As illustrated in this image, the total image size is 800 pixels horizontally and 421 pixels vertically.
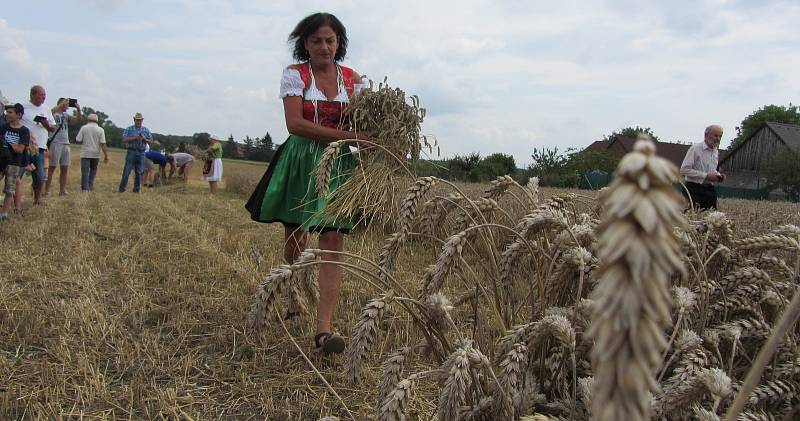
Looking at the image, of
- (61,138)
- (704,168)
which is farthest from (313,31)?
(61,138)

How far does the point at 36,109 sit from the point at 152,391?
8.10m

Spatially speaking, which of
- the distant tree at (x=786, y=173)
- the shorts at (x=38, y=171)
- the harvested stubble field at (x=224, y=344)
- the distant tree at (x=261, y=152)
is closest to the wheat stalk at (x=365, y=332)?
the harvested stubble field at (x=224, y=344)

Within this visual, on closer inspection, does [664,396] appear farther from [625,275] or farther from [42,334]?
[42,334]

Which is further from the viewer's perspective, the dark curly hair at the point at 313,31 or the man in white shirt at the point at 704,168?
the man in white shirt at the point at 704,168

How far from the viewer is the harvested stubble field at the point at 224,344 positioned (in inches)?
74.2

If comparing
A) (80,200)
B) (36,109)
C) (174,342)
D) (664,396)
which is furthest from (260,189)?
(80,200)

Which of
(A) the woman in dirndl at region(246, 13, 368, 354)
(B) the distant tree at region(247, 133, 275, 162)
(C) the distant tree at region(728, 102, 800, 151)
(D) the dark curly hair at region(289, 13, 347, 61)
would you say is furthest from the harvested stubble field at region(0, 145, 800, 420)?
(C) the distant tree at region(728, 102, 800, 151)

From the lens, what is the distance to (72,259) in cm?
517

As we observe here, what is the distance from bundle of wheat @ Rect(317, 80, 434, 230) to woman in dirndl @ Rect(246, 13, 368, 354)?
0.33 feet

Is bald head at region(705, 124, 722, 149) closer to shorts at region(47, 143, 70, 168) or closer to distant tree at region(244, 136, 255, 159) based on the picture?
shorts at region(47, 143, 70, 168)

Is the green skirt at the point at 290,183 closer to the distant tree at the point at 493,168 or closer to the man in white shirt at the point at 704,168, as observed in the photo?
the man in white shirt at the point at 704,168

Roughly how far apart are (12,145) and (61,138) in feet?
10.9

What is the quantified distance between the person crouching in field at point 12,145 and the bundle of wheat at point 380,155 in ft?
21.2

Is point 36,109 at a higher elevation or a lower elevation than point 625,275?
higher
